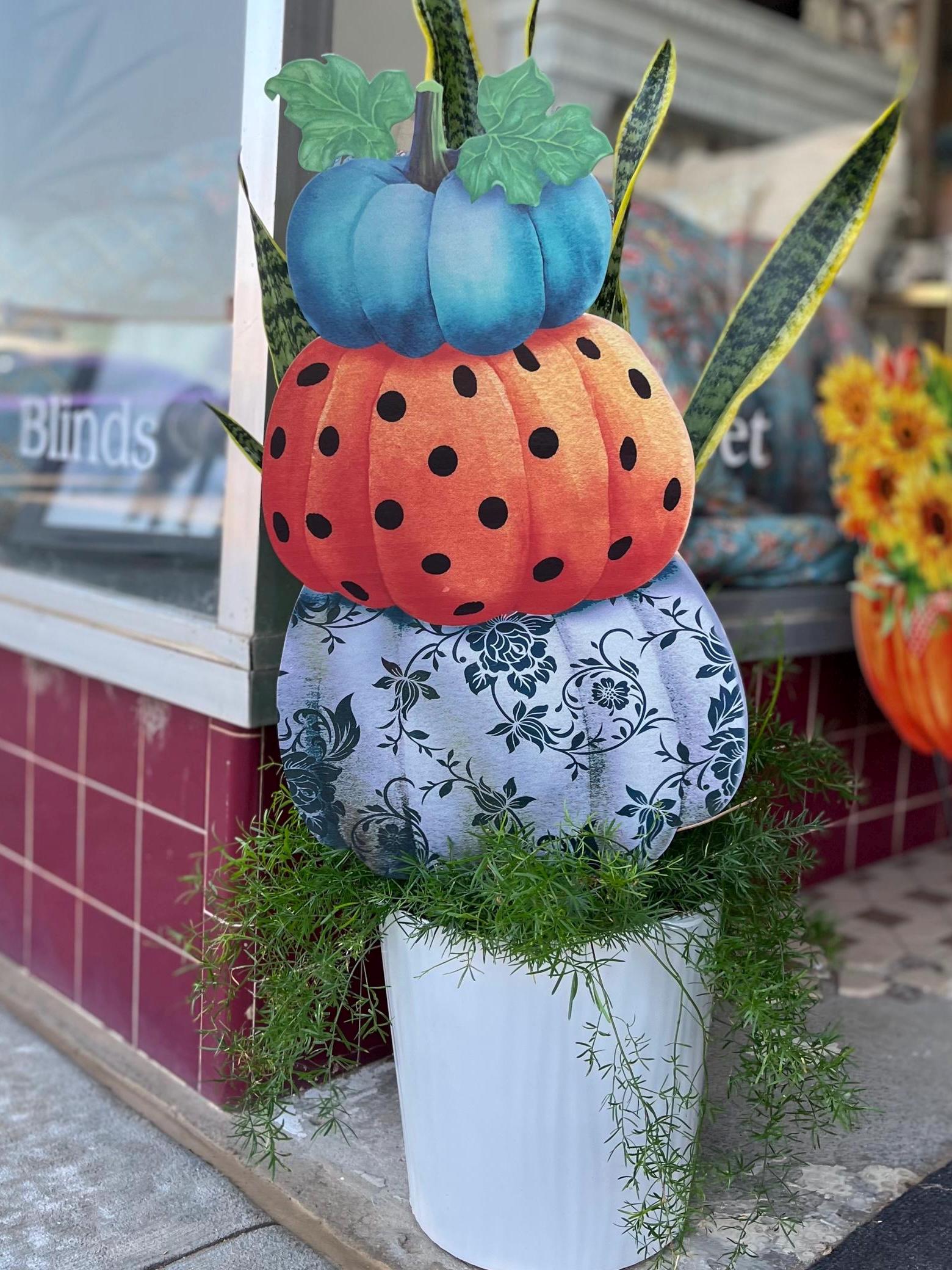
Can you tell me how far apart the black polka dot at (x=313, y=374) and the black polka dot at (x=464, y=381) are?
0.15 meters

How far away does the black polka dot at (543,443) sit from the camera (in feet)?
4.16

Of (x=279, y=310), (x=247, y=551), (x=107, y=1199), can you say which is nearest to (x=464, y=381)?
(x=279, y=310)

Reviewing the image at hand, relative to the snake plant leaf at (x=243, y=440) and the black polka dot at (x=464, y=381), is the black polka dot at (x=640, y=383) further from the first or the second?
the snake plant leaf at (x=243, y=440)

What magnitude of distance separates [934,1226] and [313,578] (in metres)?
1.10

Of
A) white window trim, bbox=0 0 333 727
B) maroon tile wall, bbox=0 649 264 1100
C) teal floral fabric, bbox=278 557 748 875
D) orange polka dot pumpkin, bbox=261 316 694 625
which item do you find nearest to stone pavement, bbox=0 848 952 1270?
maroon tile wall, bbox=0 649 264 1100

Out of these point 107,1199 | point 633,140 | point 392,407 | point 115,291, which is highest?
point 633,140

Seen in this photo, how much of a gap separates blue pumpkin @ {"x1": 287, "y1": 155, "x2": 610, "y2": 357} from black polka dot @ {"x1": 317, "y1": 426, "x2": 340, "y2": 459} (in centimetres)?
10

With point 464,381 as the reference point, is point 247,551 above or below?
below

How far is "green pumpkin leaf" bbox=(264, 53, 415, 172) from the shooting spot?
4.17 feet

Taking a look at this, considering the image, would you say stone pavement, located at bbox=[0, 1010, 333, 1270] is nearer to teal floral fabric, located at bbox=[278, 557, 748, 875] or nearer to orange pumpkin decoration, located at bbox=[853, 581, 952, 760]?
teal floral fabric, located at bbox=[278, 557, 748, 875]

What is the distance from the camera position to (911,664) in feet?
8.14

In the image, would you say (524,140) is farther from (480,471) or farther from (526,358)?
(480,471)

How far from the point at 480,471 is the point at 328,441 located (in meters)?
0.17

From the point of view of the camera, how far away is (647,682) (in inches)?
52.4
